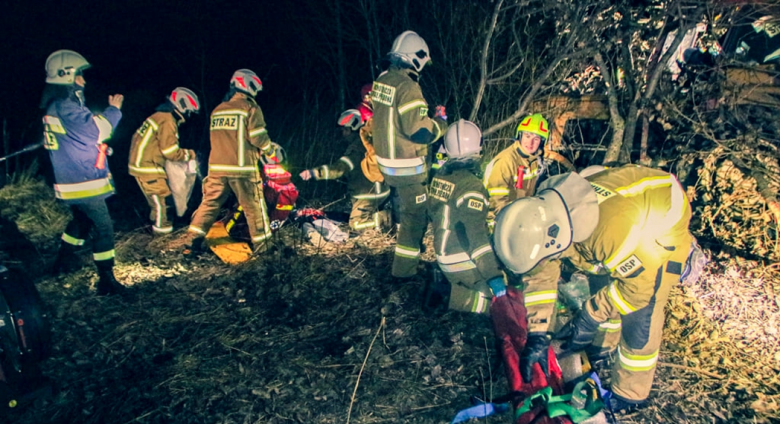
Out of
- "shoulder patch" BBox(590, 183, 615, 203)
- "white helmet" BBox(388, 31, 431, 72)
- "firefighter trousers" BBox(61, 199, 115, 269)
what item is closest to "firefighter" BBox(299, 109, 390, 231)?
"white helmet" BBox(388, 31, 431, 72)

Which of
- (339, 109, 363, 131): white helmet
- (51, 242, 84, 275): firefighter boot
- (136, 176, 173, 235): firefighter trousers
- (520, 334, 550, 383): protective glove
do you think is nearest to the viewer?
(520, 334, 550, 383): protective glove

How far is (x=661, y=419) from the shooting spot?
9.98 feet

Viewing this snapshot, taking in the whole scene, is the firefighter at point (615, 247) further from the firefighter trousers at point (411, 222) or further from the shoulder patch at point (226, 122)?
the shoulder patch at point (226, 122)

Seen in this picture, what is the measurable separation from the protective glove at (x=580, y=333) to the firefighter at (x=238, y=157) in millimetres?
3560

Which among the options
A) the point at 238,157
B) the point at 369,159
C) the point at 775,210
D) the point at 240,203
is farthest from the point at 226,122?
the point at 775,210

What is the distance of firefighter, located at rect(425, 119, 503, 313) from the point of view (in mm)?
3627

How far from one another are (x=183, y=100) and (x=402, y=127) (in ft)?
10.6

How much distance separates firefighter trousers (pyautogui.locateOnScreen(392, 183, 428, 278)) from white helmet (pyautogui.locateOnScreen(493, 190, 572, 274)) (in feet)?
6.43

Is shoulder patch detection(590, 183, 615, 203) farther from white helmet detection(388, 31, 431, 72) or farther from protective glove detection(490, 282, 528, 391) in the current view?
white helmet detection(388, 31, 431, 72)

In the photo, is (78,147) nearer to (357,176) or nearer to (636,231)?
(357,176)

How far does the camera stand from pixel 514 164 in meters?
4.65

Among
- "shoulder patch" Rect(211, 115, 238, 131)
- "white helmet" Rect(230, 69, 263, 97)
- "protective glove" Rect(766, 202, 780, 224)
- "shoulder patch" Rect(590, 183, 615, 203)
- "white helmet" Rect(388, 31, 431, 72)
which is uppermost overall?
"white helmet" Rect(388, 31, 431, 72)

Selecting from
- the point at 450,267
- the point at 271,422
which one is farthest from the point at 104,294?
the point at 450,267

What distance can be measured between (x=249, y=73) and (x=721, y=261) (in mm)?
5705
